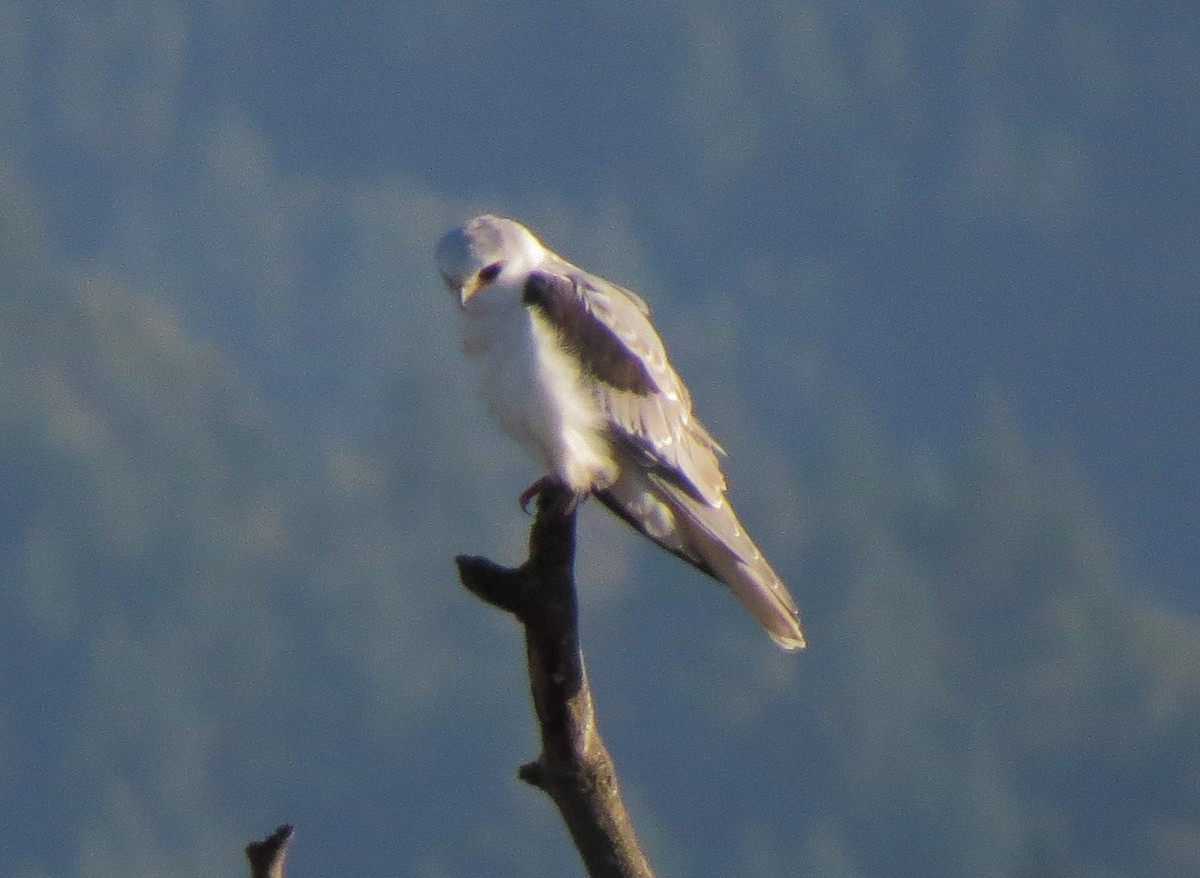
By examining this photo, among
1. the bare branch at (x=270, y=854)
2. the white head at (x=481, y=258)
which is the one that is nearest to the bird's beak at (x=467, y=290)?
the white head at (x=481, y=258)

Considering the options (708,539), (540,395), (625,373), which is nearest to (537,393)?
(540,395)

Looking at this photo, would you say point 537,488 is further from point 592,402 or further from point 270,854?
point 270,854

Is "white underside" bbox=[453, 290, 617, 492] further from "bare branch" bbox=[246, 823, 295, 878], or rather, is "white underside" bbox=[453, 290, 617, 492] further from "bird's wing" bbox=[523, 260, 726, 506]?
"bare branch" bbox=[246, 823, 295, 878]

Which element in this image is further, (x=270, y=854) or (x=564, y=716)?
(x=564, y=716)

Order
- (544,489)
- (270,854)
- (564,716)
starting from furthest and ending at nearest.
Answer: (544,489), (564,716), (270,854)

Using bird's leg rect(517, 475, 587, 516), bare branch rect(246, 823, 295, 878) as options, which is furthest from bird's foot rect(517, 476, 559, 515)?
bare branch rect(246, 823, 295, 878)

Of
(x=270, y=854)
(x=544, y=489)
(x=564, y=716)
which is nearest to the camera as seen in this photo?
(x=270, y=854)

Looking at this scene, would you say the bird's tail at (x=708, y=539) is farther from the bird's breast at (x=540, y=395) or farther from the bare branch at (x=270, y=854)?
the bare branch at (x=270, y=854)
